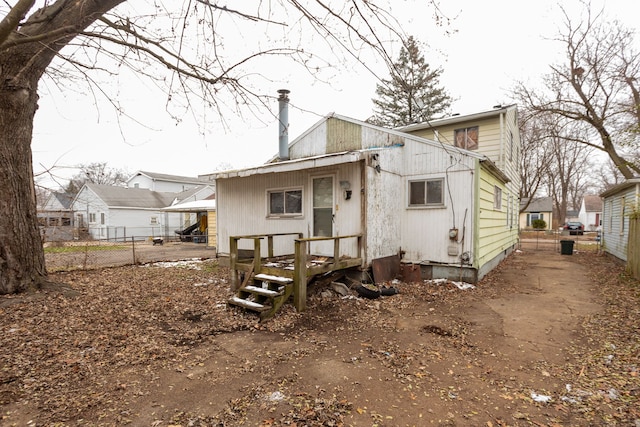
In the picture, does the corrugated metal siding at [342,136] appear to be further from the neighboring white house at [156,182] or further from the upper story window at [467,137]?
the neighboring white house at [156,182]

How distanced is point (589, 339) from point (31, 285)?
8.82 m

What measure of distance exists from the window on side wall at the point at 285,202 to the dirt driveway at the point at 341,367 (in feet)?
9.24

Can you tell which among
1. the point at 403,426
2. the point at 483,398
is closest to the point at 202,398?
the point at 403,426

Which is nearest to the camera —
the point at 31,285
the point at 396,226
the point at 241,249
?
the point at 31,285

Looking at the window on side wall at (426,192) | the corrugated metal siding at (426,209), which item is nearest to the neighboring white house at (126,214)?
the corrugated metal siding at (426,209)

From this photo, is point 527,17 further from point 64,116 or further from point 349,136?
point 64,116

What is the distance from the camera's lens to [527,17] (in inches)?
131

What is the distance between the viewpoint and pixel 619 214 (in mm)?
11867

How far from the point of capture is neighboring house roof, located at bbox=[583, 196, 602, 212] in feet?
137

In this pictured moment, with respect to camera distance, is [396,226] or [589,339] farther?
[396,226]

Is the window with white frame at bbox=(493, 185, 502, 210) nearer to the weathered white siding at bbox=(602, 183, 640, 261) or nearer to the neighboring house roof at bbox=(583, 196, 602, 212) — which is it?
the weathered white siding at bbox=(602, 183, 640, 261)

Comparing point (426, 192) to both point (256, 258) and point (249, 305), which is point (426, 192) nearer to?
point (256, 258)

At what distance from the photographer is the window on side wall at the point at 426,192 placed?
309 inches

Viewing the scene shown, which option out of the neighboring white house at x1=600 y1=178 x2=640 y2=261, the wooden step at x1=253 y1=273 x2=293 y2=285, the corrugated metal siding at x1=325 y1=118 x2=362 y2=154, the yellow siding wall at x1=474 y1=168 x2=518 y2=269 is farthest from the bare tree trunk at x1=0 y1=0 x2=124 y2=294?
the neighboring white house at x1=600 y1=178 x2=640 y2=261
